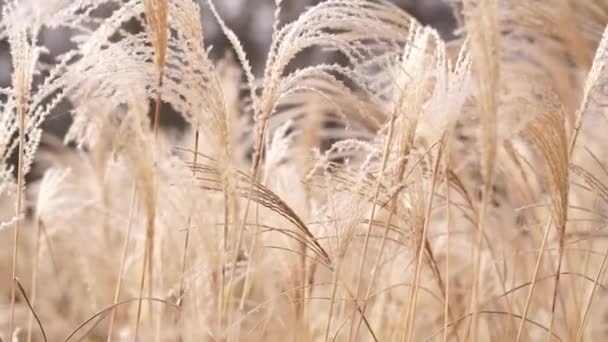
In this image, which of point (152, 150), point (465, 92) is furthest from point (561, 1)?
point (152, 150)

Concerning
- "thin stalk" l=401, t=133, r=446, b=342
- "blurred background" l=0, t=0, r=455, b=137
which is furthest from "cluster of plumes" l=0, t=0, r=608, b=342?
"blurred background" l=0, t=0, r=455, b=137

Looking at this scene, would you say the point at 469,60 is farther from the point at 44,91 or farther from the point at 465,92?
the point at 44,91

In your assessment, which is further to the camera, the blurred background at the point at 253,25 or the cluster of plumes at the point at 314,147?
the blurred background at the point at 253,25

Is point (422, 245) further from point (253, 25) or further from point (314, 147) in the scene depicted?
point (253, 25)

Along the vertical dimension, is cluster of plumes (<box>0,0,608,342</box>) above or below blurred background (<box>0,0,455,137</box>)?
below

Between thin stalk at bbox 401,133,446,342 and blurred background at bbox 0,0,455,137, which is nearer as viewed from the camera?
thin stalk at bbox 401,133,446,342

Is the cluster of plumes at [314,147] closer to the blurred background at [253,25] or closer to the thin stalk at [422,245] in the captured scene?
the thin stalk at [422,245]

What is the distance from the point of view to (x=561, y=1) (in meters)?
1.87

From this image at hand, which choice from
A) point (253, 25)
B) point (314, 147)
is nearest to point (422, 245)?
point (314, 147)

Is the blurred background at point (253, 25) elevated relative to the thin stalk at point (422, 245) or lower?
elevated

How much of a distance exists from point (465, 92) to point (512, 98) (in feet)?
0.46

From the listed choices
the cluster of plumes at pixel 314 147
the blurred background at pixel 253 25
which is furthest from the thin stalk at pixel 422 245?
the blurred background at pixel 253 25

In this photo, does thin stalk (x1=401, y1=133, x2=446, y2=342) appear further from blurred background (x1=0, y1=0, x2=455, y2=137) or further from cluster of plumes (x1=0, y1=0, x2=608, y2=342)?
blurred background (x1=0, y1=0, x2=455, y2=137)

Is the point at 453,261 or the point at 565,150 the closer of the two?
the point at 565,150
